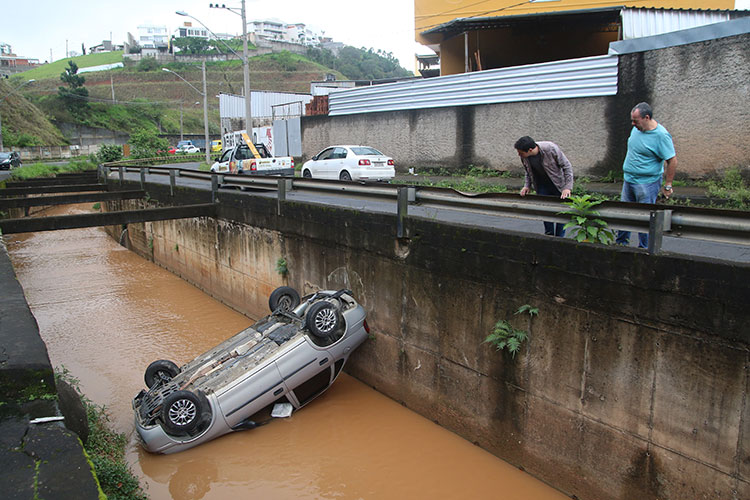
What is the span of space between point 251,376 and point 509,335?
3.39 m

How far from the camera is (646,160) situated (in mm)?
6074

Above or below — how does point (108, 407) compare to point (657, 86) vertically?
below

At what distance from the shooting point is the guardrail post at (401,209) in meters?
7.76

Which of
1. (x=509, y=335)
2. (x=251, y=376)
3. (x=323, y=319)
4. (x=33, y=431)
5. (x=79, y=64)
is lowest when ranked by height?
(x=251, y=376)

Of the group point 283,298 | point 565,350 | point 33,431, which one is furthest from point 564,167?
point 33,431

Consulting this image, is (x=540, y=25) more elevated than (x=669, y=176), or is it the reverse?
(x=540, y=25)

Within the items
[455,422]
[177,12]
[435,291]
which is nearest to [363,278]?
[435,291]

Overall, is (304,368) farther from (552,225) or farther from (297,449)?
(552,225)

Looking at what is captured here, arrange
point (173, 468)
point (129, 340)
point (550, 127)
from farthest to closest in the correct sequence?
point (550, 127) → point (129, 340) → point (173, 468)

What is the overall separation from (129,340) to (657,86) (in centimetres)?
1335

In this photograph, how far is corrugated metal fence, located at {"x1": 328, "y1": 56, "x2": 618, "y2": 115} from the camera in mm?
14492

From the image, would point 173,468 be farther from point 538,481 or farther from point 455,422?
point 538,481

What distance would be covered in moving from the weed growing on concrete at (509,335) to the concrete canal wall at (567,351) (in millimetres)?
67

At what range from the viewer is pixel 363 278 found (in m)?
8.90
